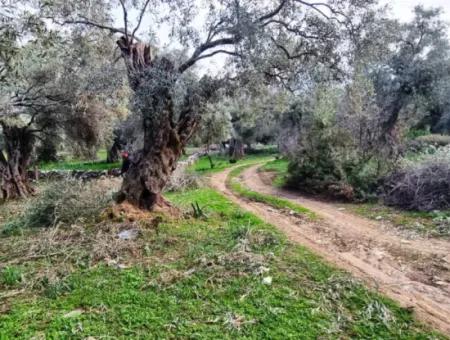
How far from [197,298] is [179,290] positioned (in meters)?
0.31

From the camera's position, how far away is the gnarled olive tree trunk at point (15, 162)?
43.8 ft

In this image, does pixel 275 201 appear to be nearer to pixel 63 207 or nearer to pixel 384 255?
pixel 384 255

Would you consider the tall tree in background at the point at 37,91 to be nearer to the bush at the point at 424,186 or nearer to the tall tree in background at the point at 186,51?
the tall tree in background at the point at 186,51

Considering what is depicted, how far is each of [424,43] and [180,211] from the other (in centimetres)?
2102

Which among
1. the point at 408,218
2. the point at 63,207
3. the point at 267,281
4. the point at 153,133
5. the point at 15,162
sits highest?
the point at 153,133

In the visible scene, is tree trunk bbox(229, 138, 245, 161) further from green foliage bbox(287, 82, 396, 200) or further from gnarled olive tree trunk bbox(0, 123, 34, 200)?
gnarled olive tree trunk bbox(0, 123, 34, 200)

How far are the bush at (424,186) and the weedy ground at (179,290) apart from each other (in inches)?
195

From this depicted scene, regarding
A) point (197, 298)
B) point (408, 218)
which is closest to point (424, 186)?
point (408, 218)

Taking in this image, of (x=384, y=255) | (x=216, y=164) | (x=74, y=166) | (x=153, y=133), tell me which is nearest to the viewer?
(x=384, y=255)

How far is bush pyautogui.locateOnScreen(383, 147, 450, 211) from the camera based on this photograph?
29.0ft

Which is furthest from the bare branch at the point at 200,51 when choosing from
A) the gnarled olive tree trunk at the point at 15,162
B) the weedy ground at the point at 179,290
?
the gnarled olive tree trunk at the point at 15,162

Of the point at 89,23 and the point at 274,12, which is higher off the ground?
the point at 89,23

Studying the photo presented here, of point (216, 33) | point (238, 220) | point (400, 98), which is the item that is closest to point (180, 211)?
point (238, 220)

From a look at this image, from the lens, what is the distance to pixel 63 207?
7570 millimetres
